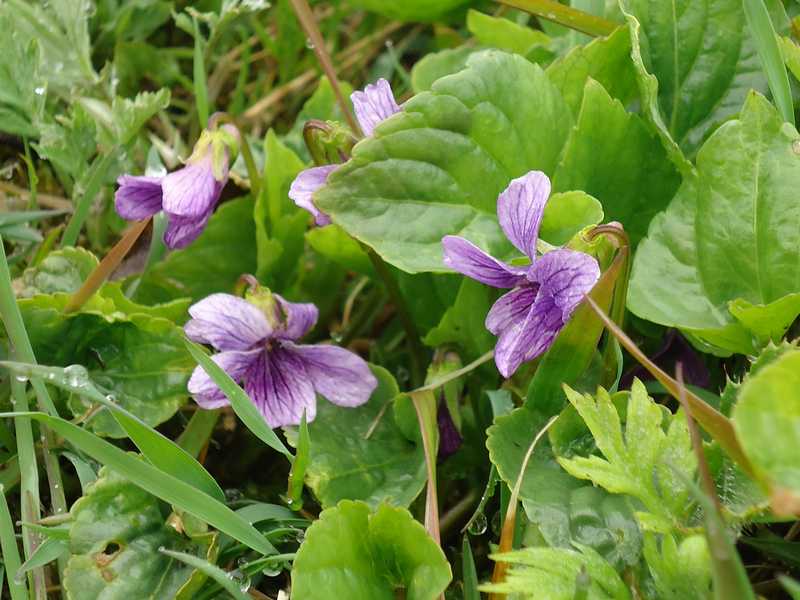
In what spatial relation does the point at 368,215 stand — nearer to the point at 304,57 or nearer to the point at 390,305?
the point at 390,305

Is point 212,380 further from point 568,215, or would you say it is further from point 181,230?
point 568,215

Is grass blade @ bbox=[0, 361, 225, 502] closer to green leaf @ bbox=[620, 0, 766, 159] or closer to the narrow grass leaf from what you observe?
the narrow grass leaf

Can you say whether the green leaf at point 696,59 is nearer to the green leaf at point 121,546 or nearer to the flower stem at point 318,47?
the flower stem at point 318,47

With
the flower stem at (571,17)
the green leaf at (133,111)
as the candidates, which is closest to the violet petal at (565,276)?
the flower stem at (571,17)

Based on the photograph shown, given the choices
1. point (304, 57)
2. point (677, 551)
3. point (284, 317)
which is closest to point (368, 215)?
point (284, 317)

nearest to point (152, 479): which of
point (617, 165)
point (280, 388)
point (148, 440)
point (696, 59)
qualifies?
point (148, 440)

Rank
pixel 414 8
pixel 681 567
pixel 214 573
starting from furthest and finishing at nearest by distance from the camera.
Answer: pixel 414 8 → pixel 214 573 → pixel 681 567
